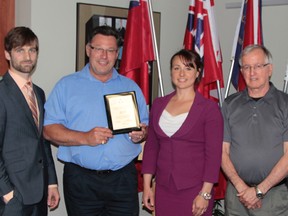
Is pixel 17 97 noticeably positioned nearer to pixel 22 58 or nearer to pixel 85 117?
pixel 22 58

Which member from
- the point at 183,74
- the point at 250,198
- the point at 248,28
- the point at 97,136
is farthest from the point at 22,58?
the point at 248,28

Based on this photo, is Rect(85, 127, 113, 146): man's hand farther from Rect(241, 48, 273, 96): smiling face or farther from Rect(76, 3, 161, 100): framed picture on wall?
Rect(76, 3, 161, 100): framed picture on wall

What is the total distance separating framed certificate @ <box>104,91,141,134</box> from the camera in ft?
8.51

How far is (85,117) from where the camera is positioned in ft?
8.75

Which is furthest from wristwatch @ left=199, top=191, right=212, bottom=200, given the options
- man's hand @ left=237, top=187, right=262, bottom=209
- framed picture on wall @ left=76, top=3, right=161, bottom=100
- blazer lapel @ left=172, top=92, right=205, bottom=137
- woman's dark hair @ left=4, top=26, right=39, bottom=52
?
framed picture on wall @ left=76, top=3, right=161, bottom=100

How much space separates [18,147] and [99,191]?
613 mm

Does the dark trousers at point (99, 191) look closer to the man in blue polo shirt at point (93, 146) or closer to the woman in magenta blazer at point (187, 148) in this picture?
the man in blue polo shirt at point (93, 146)

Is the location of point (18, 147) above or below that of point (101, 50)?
below

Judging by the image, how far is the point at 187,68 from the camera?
8.29 ft

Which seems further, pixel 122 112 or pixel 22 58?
pixel 122 112

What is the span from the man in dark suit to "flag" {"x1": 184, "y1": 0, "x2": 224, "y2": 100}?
159cm

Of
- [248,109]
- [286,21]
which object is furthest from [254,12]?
[248,109]

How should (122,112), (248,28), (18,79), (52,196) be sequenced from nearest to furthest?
(18,79)
(122,112)
(52,196)
(248,28)

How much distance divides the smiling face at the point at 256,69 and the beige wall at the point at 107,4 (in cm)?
124
